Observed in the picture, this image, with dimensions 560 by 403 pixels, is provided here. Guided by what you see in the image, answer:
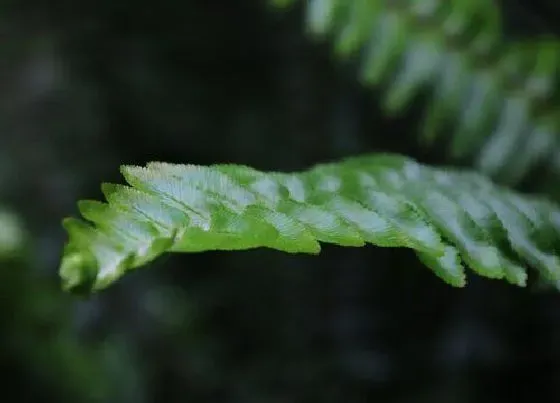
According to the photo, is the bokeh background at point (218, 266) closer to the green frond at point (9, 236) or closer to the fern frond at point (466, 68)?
the green frond at point (9, 236)

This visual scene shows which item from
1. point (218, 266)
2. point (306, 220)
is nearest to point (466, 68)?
point (306, 220)

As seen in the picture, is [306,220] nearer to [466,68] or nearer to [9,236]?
[466,68]

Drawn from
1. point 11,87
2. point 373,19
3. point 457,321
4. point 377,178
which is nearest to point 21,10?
point 11,87

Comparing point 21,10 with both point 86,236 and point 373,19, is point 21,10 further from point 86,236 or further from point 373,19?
point 86,236

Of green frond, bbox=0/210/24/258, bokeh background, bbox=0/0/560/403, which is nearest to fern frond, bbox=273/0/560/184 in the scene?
bokeh background, bbox=0/0/560/403

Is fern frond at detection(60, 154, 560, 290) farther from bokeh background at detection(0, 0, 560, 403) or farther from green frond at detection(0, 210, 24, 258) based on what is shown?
green frond at detection(0, 210, 24, 258)
